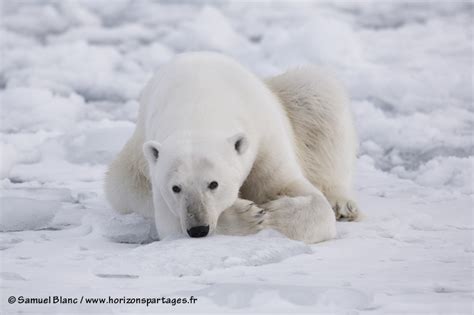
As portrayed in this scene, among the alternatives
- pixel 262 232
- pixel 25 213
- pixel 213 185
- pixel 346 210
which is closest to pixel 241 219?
pixel 262 232

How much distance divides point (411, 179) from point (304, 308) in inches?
143

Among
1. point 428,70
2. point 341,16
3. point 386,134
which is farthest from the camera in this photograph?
point 341,16

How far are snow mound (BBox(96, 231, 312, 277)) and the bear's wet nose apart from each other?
28mm

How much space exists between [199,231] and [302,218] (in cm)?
66

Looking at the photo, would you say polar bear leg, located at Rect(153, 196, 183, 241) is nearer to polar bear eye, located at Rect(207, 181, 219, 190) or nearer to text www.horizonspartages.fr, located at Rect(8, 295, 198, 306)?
polar bear eye, located at Rect(207, 181, 219, 190)

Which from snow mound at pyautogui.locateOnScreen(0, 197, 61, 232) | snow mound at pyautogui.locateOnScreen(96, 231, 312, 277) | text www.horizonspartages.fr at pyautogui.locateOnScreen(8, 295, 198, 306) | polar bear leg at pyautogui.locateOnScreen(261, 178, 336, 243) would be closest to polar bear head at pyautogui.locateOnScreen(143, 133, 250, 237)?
snow mound at pyautogui.locateOnScreen(96, 231, 312, 277)

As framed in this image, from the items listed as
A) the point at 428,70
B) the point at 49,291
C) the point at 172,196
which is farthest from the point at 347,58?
the point at 49,291

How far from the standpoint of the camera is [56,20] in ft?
44.6

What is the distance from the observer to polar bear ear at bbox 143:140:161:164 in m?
3.83

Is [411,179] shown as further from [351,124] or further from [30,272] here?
[30,272]

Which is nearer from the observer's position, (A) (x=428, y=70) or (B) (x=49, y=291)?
(B) (x=49, y=291)

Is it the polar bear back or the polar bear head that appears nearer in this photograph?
the polar bear head

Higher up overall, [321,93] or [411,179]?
[321,93]

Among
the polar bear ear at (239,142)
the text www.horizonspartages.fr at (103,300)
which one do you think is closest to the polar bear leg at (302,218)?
the polar bear ear at (239,142)
